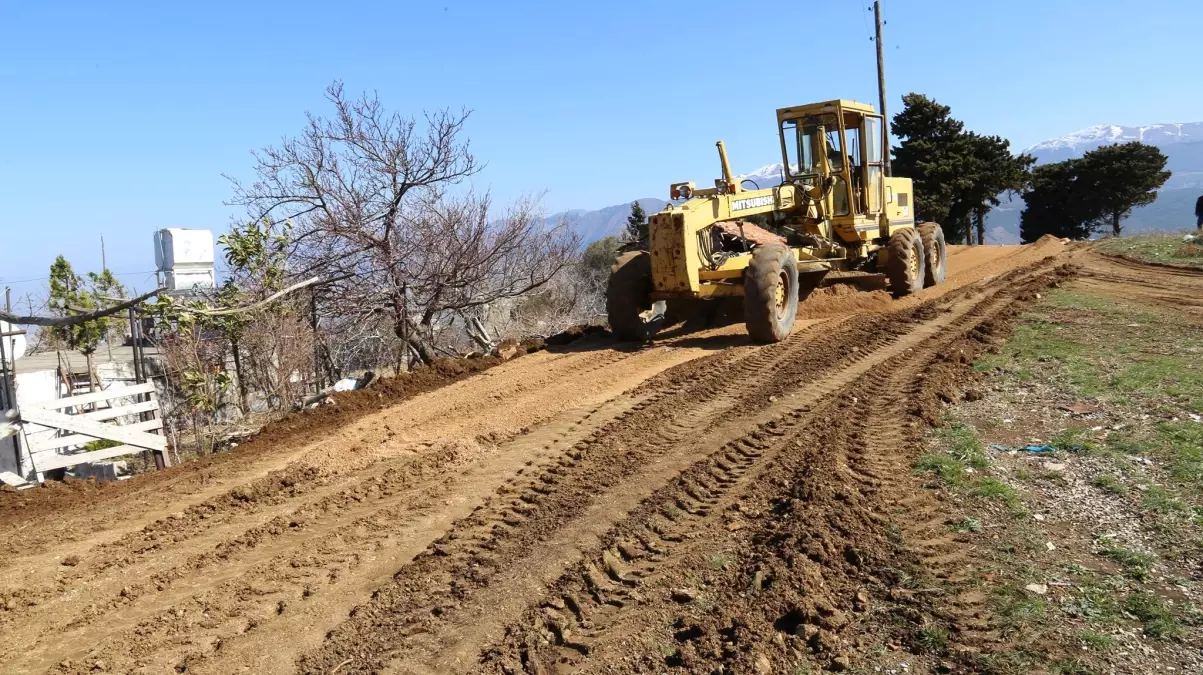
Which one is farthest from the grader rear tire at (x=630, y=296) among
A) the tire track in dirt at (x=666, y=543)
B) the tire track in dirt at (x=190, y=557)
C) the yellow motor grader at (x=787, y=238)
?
the tire track in dirt at (x=190, y=557)

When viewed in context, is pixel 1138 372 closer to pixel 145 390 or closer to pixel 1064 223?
pixel 145 390

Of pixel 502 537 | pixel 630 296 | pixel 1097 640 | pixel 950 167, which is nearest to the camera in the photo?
pixel 1097 640

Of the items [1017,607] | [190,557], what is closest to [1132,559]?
[1017,607]

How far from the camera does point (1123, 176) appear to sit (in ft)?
106

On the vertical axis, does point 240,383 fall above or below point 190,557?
above

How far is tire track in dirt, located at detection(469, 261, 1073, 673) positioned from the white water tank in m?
9.93

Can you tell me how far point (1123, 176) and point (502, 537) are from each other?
3489cm

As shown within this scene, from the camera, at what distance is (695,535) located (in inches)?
194

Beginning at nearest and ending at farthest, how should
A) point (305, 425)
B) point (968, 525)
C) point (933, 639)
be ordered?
point (933, 639) → point (968, 525) → point (305, 425)

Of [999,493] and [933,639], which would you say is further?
[999,493]

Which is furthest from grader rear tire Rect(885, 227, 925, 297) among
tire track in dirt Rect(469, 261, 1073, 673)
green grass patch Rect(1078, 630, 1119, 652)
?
green grass patch Rect(1078, 630, 1119, 652)

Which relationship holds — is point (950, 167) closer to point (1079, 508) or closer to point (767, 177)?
point (767, 177)

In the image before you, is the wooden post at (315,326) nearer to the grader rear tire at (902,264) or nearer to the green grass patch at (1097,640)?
the grader rear tire at (902,264)

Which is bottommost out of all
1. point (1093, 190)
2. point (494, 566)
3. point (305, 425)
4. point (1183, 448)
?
point (494, 566)
